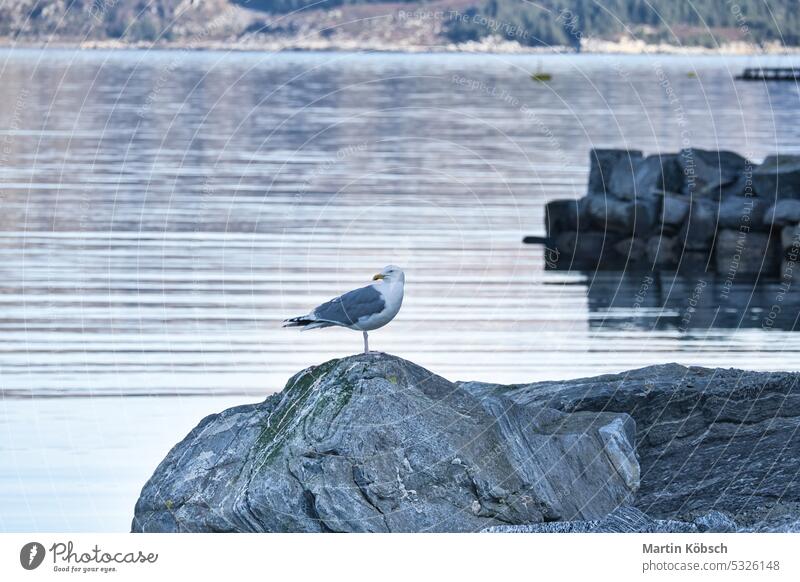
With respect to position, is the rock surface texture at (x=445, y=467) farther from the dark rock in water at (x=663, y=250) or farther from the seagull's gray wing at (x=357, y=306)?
the dark rock in water at (x=663, y=250)

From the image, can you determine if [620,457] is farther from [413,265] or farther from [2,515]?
[413,265]

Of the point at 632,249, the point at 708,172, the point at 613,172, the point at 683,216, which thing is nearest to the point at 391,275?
the point at 632,249

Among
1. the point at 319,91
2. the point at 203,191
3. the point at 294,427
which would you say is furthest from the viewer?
the point at 319,91

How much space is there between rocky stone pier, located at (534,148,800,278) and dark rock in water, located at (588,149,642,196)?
0.03 meters

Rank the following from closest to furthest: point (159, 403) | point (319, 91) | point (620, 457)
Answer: point (620, 457)
point (159, 403)
point (319, 91)

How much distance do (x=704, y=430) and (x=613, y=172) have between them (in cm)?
2886

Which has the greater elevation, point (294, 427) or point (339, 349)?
point (294, 427)

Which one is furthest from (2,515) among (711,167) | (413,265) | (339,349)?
(711,167)

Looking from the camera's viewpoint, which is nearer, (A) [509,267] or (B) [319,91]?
(A) [509,267]

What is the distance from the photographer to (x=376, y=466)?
43.5 ft

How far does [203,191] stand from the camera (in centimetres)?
5341

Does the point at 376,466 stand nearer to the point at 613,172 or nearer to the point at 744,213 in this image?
the point at 744,213

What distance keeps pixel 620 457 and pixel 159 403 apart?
889cm

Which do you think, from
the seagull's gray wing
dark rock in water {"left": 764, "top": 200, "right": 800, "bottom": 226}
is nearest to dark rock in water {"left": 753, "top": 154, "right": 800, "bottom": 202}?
dark rock in water {"left": 764, "top": 200, "right": 800, "bottom": 226}
